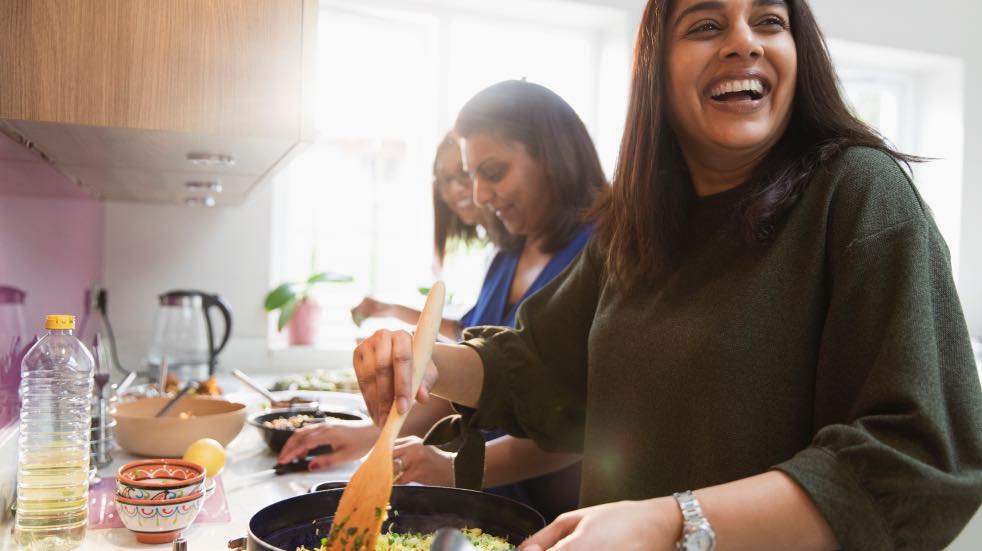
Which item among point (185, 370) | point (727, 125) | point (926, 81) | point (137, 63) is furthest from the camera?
point (926, 81)

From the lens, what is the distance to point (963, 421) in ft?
2.34

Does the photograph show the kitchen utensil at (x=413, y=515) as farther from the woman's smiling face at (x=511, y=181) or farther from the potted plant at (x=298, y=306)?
the potted plant at (x=298, y=306)

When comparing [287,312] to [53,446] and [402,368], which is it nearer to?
[53,446]

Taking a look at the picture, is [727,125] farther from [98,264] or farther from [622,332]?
[98,264]

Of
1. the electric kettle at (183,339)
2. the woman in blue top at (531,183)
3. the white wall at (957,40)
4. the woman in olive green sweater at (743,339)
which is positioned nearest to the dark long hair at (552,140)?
the woman in blue top at (531,183)

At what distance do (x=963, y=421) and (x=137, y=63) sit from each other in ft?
3.62

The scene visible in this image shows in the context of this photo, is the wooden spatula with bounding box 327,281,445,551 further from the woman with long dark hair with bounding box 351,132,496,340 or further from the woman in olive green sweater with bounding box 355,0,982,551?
the woman with long dark hair with bounding box 351,132,496,340

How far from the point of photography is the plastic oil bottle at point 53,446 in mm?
1034

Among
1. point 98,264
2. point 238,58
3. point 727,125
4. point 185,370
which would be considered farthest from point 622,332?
point 98,264

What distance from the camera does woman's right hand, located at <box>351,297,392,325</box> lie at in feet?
7.93

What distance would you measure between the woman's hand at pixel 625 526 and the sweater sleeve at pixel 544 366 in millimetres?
439

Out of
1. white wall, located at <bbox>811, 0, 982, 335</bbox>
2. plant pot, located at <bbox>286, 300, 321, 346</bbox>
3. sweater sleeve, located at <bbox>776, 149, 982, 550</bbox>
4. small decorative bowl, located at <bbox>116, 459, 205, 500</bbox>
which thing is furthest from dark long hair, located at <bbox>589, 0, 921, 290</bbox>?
white wall, located at <bbox>811, 0, 982, 335</bbox>

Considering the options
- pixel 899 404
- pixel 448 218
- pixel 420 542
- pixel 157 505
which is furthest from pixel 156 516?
pixel 448 218

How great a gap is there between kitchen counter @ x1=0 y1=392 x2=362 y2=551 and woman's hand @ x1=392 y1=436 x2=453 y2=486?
0.12 m
